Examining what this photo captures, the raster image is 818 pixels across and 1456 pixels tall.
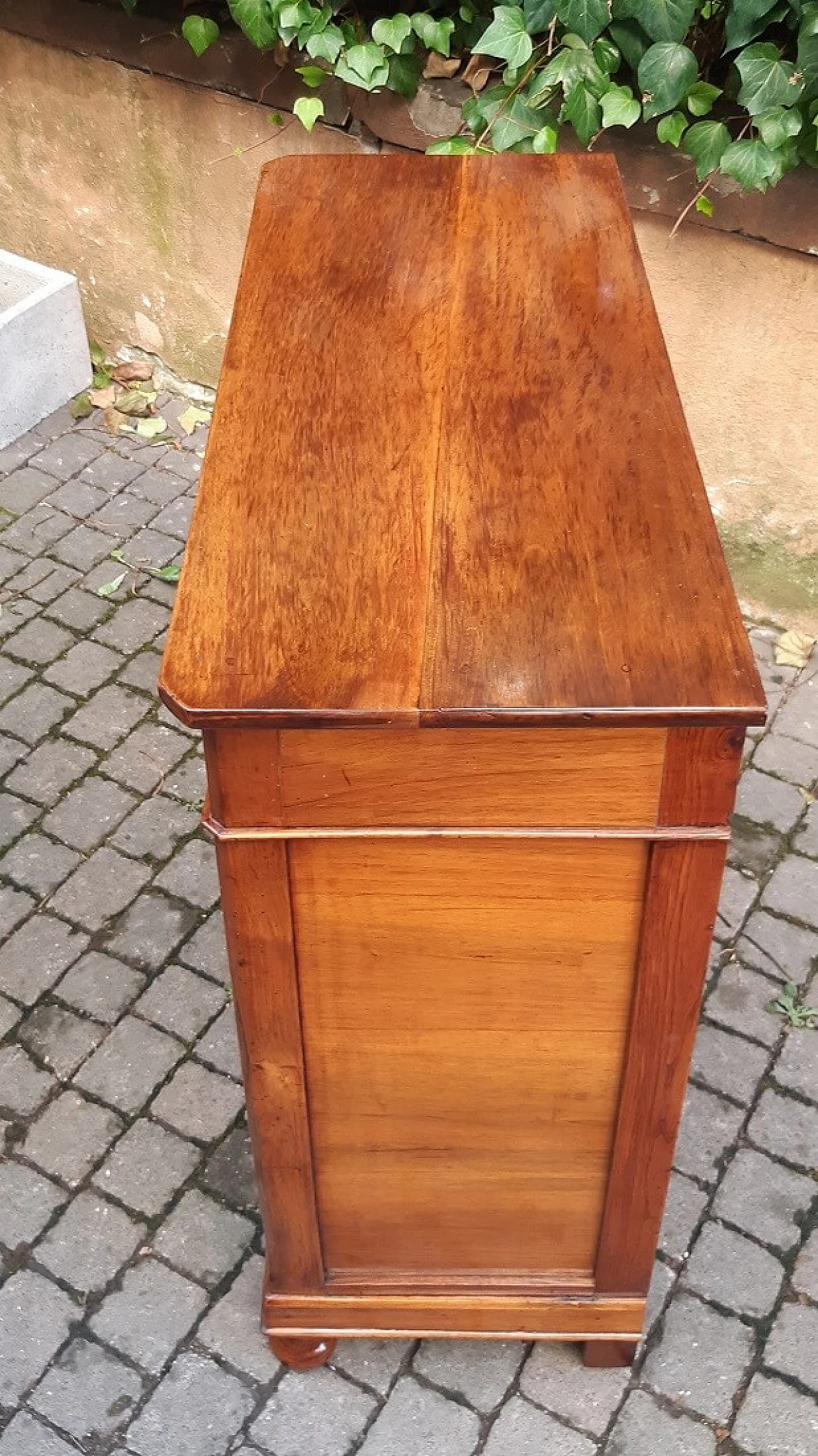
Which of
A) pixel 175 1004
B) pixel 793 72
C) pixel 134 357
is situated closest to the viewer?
pixel 175 1004

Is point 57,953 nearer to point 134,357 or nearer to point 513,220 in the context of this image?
point 513,220

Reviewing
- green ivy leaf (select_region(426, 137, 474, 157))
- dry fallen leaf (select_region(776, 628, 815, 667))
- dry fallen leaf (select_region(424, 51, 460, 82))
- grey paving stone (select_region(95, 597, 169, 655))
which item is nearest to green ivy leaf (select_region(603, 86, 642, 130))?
green ivy leaf (select_region(426, 137, 474, 157))

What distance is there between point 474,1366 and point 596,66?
9.56ft

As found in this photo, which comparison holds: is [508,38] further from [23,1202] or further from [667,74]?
[23,1202]

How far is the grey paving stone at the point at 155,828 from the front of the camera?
3.09 metres

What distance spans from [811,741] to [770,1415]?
5.56 ft

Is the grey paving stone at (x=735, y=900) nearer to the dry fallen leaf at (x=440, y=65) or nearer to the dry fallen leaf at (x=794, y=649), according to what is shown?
the dry fallen leaf at (x=794, y=649)

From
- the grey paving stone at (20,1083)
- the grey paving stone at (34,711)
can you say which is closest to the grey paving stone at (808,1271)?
the grey paving stone at (20,1083)

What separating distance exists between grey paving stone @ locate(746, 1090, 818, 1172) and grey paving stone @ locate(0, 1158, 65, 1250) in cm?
139

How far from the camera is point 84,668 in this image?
3.53 metres

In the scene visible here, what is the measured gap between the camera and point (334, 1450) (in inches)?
84.5

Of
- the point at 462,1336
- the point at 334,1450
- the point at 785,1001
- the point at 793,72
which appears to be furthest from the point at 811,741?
the point at 334,1450

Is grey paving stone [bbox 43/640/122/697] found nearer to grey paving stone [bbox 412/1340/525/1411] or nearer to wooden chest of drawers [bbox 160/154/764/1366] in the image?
wooden chest of drawers [bbox 160/154/764/1366]

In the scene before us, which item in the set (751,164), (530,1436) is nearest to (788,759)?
(751,164)
